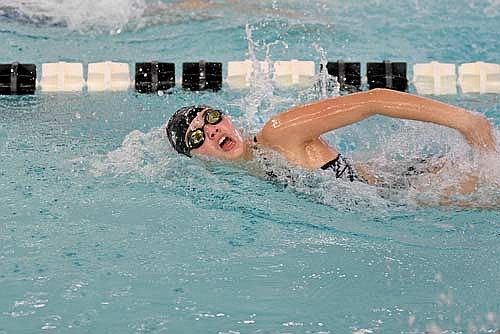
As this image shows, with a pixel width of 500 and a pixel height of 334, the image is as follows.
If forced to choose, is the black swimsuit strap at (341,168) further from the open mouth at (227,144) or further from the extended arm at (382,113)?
the open mouth at (227,144)

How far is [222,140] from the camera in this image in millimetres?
2994

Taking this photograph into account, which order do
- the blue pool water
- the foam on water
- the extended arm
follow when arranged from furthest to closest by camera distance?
the foam on water, the extended arm, the blue pool water

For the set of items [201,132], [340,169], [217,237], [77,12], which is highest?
[77,12]

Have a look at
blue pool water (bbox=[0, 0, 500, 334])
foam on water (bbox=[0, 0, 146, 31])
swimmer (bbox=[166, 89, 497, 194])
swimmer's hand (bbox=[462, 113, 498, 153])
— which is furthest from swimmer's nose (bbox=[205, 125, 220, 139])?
foam on water (bbox=[0, 0, 146, 31])

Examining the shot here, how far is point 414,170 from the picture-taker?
3.11 m

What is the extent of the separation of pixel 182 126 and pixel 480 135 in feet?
3.34

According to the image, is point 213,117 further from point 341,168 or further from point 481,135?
point 481,135

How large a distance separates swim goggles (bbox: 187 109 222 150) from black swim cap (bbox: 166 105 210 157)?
0.03m

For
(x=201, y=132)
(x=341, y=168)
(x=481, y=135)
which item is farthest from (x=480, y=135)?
(x=201, y=132)

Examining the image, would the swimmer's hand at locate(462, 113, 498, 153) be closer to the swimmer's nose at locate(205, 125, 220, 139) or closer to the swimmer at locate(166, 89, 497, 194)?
the swimmer at locate(166, 89, 497, 194)

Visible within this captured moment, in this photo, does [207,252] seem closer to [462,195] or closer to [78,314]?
[78,314]

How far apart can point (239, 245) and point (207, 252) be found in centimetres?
12

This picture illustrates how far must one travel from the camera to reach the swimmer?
9.03 ft

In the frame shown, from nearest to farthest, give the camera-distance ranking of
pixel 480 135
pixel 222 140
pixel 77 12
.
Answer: pixel 480 135
pixel 222 140
pixel 77 12
